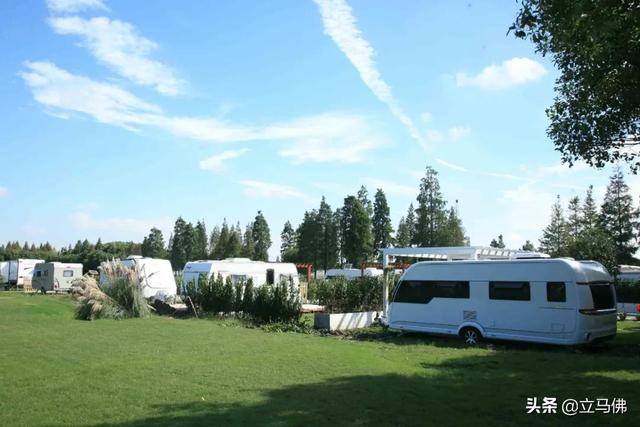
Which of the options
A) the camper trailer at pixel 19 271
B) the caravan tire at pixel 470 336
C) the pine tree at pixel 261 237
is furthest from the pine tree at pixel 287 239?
the caravan tire at pixel 470 336

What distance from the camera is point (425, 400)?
732 centimetres

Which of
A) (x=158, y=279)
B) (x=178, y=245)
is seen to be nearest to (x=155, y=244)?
(x=178, y=245)

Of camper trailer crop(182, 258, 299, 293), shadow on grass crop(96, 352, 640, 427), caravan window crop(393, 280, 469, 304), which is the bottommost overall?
shadow on grass crop(96, 352, 640, 427)

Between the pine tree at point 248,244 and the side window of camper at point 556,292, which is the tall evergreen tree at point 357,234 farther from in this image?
the side window of camper at point 556,292

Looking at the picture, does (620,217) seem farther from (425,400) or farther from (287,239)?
(425,400)

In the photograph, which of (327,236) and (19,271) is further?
(327,236)

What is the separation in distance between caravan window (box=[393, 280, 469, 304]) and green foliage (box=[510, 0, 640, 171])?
4565 mm

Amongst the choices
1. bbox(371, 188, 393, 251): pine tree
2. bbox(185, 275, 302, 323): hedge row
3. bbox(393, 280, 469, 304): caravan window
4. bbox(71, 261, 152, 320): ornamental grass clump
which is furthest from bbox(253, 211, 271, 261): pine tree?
bbox(393, 280, 469, 304): caravan window

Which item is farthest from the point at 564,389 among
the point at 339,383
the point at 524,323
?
the point at 524,323

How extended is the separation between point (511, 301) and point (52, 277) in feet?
122

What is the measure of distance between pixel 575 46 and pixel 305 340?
373 inches

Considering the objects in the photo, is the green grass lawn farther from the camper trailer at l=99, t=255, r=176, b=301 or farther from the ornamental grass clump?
the camper trailer at l=99, t=255, r=176, b=301

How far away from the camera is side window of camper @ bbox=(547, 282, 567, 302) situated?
13.9m

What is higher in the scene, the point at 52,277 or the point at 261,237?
the point at 261,237
